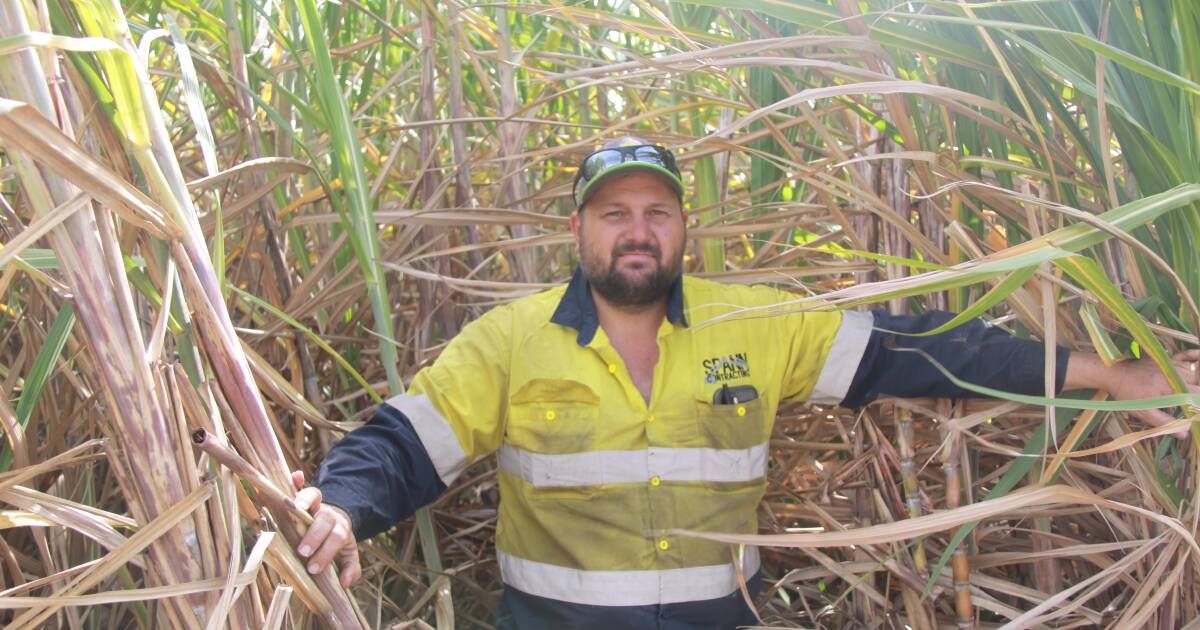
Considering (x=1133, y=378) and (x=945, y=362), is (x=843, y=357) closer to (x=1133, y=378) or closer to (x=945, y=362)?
(x=945, y=362)

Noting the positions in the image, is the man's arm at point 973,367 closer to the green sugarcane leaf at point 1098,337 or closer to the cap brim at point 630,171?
the green sugarcane leaf at point 1098,337

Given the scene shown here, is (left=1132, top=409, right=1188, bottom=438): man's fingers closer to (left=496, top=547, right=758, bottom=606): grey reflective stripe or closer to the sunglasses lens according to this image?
(left=496, top=547, right=758, bottom=606): grey reflective stripe

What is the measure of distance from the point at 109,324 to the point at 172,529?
0.76 feet

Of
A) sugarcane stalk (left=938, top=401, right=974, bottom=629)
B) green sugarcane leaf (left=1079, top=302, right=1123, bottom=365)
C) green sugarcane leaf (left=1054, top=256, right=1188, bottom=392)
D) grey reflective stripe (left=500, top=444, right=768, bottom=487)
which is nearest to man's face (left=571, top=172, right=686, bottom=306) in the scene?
grey reflective stripe (left=500, top=444, right=768, bottom=487)

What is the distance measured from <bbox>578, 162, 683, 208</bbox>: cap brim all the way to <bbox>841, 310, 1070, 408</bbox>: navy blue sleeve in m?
0.52

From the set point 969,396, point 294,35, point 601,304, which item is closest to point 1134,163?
point 969,396

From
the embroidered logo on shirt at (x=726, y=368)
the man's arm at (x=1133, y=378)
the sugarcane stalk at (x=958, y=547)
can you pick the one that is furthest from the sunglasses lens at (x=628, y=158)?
the man's arm at (x=1133, y=378)

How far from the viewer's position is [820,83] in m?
2.26

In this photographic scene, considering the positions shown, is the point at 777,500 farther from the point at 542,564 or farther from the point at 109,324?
the point at 109,324

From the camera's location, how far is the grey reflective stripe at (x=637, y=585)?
2164mm

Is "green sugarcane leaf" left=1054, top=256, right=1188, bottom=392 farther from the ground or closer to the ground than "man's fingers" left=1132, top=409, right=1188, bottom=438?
farther from the ground

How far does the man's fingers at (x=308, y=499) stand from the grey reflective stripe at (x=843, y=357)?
110 centimetres

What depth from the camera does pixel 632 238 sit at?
2.36m

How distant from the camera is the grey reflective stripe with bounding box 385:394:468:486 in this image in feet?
6.98
